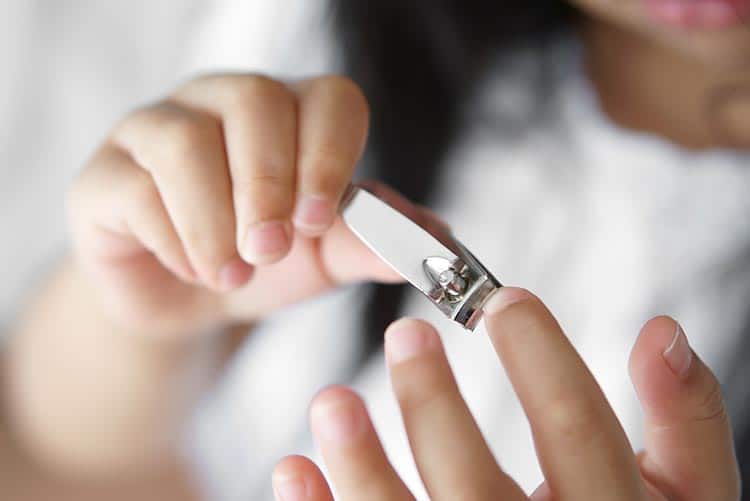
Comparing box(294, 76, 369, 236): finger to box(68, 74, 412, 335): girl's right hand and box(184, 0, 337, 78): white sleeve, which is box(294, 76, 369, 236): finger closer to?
box(68, 74, 412, 335): girl's right hand

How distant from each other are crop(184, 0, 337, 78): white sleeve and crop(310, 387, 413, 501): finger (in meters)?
0.32

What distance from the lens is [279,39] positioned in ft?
1.67

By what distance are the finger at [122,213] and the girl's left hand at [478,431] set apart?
Answer: 9cm

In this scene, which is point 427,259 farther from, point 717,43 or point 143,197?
point 717,43

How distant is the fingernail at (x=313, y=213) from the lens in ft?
0.79

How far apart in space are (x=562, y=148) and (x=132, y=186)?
33 cm

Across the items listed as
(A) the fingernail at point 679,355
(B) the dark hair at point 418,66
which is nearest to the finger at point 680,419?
(A) the fingernail at point 679,355

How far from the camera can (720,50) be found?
1.45 ft

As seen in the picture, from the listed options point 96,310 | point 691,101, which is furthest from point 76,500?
point 691,101

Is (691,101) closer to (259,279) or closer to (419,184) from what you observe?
(419,184)

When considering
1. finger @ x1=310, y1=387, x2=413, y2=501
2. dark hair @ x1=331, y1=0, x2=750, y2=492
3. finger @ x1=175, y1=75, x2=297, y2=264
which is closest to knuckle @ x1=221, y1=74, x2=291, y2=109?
finger @ x1=175, y1=75, x2=297, y2=264

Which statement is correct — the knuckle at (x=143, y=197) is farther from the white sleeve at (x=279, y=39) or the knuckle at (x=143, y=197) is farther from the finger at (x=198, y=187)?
the white sleeve at (x=279, y=39)

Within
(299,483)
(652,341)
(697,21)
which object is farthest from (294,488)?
(697,21)

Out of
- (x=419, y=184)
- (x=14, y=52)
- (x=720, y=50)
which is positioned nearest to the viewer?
(x=720, y=50)
